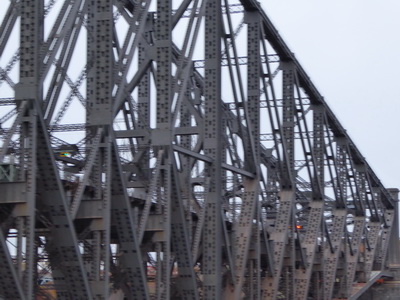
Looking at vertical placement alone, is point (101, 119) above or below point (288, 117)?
below

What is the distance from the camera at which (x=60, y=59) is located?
39094 millimetres

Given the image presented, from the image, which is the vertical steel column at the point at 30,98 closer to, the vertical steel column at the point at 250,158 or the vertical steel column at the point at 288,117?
the vertical steel column at the point at 250,158

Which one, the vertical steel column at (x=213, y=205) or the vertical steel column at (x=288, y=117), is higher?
the vertical steel column at (x=288, y=117)

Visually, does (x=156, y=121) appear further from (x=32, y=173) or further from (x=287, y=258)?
(x=287, y=258)

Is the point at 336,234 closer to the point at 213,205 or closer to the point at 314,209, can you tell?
the point at 314,209

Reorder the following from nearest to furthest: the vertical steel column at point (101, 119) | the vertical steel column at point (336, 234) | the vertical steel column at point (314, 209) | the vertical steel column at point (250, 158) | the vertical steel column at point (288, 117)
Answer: the vertical steel column at point (101, 119)
the vertical steel column at point (250, 158)
the vertical steel column at point (288, 117)
the vertical steel column at point (314, 209)
the vertical steel column at point (336, 234)

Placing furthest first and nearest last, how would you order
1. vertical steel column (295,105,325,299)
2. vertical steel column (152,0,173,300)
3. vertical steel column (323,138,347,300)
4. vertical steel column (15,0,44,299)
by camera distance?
vertical steel column (323,138,347,300) < vertical steel column (295,105,325,299) < vertical steel column (152,0,173,300) < vertical steel column (15,0,44,299)

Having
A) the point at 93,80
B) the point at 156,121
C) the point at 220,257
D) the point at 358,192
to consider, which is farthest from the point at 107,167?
the point at 358,192

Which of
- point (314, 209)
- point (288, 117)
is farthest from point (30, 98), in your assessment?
point (314, 209)

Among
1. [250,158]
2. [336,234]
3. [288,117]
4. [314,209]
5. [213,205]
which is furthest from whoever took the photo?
[336,234]

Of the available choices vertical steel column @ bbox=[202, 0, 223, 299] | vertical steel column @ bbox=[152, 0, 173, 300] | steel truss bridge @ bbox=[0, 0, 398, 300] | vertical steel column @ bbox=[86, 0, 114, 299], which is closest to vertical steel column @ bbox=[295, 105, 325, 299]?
steel truss bridge @ bbox=[0, 0, 398, 300]

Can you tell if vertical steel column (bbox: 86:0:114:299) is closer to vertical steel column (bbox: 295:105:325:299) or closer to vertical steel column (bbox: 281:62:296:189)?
vertical steel column (bbox: 281:62:296:189)

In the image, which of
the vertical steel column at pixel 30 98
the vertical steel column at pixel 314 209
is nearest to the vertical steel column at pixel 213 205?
the vertical steel column at pixel 30 98

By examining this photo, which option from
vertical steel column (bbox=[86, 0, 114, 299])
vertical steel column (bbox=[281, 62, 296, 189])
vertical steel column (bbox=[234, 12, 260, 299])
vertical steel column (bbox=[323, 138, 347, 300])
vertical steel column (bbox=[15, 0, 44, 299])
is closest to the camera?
vertical steel column (bbox=[15, 0, 44, 299])
